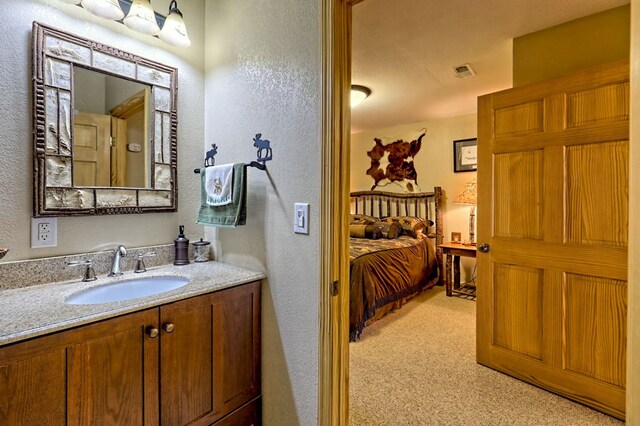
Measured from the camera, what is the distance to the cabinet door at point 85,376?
89 centimetres

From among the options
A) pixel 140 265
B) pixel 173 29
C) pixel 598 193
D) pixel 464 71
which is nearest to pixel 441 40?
pixel 464 71

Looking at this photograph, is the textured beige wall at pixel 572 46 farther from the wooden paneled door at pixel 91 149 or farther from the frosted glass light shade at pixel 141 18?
the wooden paneled door at pixel 91 149

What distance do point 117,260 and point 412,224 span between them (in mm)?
3606

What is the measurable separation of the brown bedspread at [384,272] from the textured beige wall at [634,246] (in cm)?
208

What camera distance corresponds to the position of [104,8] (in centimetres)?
140

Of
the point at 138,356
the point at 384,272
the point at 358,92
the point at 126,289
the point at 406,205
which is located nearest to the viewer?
the point at 138,356

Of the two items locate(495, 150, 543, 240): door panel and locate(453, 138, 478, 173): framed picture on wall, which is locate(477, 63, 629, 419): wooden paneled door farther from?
locate(453, 138, 478, 173): framed picture on wall

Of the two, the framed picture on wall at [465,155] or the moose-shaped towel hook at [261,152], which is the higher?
the framed picture on wall at [465,155]

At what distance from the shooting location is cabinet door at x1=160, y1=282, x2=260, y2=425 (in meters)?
1.21

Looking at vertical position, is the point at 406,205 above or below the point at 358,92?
below

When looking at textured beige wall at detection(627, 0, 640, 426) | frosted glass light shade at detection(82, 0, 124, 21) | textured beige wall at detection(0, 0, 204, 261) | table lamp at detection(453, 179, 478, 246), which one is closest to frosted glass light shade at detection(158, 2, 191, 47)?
textured beige wall at detection(0, 0, 204, 261)

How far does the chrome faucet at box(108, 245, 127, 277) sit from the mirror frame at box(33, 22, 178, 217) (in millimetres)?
191

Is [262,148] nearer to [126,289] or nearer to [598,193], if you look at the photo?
[126,289]

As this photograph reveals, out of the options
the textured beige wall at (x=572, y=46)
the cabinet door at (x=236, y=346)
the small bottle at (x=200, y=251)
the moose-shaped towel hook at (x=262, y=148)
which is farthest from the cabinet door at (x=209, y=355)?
the textured beige wall at (x=572, y=46)
